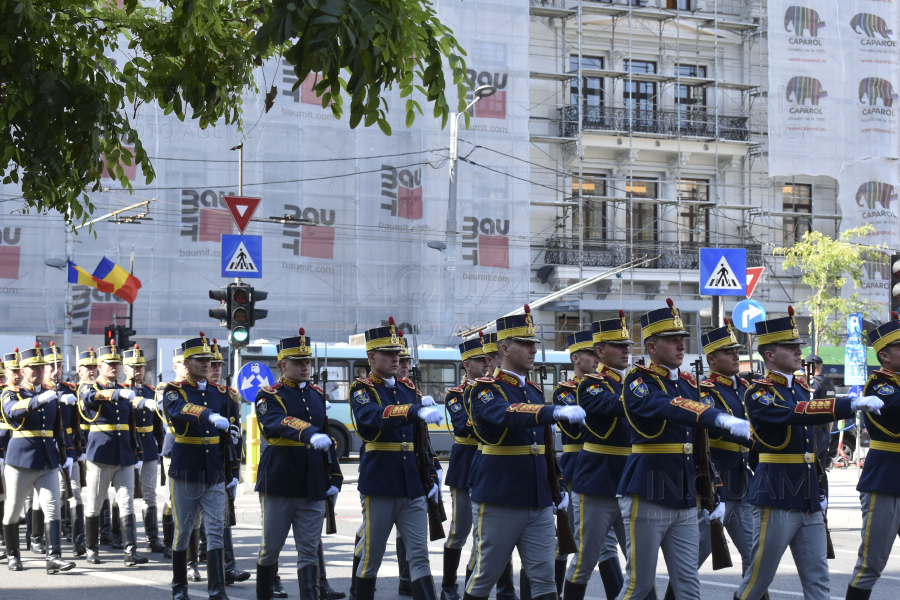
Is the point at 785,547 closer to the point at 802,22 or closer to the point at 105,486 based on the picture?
the point at 105,486

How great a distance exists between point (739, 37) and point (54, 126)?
103 feet

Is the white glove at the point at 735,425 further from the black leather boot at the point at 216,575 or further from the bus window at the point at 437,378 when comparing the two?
the bus window at the point at 437,378

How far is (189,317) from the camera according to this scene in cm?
2661

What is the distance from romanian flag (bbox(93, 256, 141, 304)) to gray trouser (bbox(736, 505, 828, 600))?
19251mm

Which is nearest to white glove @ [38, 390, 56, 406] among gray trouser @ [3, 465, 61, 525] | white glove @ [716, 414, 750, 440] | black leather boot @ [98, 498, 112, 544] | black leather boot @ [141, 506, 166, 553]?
gray trouser @ [3, 465, 61, 525]

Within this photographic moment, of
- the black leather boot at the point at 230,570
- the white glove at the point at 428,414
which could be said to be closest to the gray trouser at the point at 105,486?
the black leather boot at the point at 230,570

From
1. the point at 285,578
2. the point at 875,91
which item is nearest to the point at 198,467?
the point at 285,578

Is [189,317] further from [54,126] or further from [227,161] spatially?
[54,126]

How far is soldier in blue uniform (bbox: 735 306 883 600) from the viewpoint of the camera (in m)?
6.58

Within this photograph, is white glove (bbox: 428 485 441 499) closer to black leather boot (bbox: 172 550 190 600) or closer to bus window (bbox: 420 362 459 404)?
black leather boot (bbox: 172 550 190 600)

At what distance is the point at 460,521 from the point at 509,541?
226cm

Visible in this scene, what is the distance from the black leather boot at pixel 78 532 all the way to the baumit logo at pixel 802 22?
95.3 ft

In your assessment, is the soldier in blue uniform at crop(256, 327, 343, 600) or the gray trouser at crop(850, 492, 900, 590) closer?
the gray trouser at crop(850, 492, 900, 590)

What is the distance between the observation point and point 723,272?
516 inches
